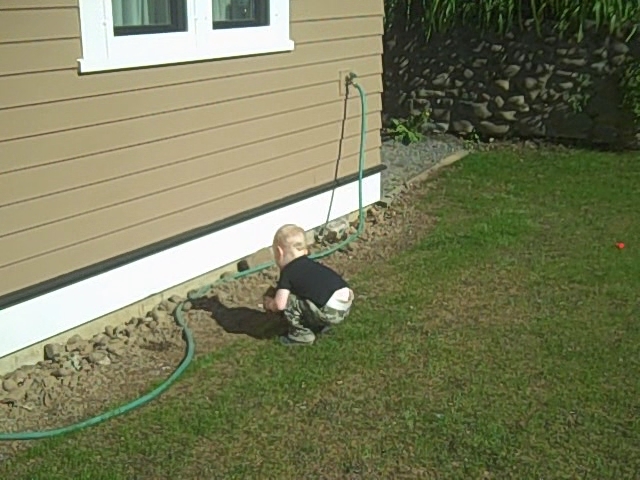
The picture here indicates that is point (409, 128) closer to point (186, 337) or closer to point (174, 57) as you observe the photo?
point (174, 57)

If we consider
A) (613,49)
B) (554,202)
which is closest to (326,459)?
(554,202)

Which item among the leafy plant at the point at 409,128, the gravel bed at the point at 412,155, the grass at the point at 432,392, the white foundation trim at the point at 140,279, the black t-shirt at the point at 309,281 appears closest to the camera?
the grass at the point at 432,392

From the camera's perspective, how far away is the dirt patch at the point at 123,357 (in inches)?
170

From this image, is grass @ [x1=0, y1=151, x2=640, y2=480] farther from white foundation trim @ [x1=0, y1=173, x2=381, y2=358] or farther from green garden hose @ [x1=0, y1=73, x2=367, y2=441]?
white foundation trim @ [x1=0, y1=173, x2=381, y2=358]

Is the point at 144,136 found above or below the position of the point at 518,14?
below

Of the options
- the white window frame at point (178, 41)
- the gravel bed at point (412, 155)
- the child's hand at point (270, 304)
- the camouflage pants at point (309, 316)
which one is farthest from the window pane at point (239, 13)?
the gravel bed at point (412, 155)

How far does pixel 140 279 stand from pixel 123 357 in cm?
57

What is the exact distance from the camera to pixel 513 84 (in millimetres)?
10148

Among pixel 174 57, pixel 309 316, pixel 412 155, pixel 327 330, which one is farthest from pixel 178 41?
pixel 412 155

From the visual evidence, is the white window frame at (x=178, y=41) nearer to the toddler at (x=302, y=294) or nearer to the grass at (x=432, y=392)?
the toddler at (x=302, y=294)

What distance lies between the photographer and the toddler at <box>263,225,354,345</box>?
485cm

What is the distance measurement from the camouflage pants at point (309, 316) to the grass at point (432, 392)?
4.4 inches

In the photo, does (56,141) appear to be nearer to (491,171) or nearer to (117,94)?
(117,94)

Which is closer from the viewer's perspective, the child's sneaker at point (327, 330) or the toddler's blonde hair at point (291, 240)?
the toddler's blonde hair at point (291, 240)
